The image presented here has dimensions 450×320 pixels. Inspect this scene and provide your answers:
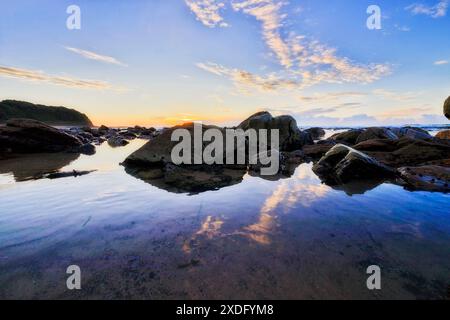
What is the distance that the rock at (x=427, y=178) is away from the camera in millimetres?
7656

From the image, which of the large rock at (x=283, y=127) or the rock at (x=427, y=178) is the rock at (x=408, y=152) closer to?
the rock at (x=427, y=178)

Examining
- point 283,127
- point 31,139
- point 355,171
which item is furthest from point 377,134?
point 31,139

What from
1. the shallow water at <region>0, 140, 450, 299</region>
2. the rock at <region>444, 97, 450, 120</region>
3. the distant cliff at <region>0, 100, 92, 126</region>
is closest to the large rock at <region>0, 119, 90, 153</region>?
the shallow water at <region>0, 140, 450, 299</region>

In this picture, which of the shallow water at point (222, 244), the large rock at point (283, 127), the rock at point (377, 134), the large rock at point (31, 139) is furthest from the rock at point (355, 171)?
the large rock at point (31, 139)

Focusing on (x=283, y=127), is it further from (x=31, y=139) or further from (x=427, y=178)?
(x=31, y=139)

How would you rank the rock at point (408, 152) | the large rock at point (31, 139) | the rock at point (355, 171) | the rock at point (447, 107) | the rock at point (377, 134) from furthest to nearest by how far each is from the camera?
the rock at point (377, 134) < the rock at point (447, 107) < the large rock at point (31, 139) < the rock at point (408, 152) < the rock at point (355, 171)

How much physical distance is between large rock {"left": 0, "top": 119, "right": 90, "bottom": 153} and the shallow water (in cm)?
1069

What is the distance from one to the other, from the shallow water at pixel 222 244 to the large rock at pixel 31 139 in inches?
421

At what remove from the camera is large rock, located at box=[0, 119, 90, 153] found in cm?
1503

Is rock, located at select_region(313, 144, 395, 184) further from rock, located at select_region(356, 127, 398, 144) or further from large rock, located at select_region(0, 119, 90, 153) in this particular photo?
large rock, located at select_region(0, 119, 90, 153)

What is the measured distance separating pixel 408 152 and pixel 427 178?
16.0ft

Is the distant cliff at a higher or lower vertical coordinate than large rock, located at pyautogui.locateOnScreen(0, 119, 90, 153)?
higher

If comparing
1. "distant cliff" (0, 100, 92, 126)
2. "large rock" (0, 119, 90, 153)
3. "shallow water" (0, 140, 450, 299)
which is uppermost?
"distant cliff" (0, 100, 92, 126)

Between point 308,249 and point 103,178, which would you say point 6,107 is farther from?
point 308,249
